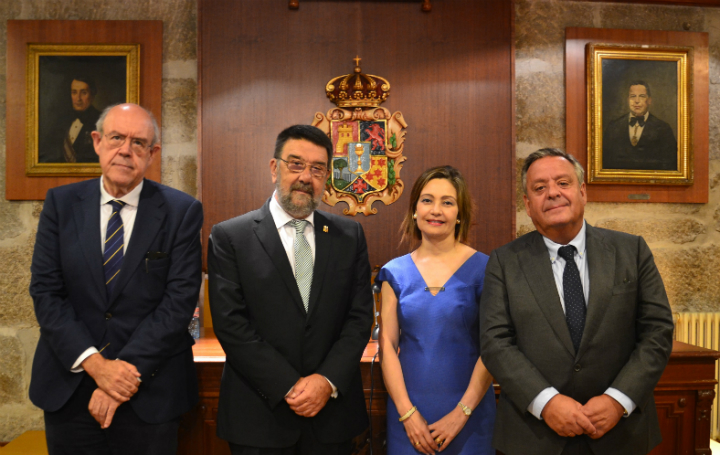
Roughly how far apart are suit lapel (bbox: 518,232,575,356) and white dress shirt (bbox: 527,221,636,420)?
3cm

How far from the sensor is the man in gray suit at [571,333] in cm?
167

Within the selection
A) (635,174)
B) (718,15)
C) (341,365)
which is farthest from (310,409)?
(718,15)

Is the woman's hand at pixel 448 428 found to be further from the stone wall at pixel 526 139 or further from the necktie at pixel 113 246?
the stone wall at pixel 526 139

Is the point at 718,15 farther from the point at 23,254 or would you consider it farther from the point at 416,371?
the point at 23,254

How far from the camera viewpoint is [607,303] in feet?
5.69

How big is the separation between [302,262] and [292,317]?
0.71 feet

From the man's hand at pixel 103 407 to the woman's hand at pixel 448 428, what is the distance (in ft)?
3.80

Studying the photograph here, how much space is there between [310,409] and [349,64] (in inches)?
92.0

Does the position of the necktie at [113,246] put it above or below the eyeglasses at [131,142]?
below

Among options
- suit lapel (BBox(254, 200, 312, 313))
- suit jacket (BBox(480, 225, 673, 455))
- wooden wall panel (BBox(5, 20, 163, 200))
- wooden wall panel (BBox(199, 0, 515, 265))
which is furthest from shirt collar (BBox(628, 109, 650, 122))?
wooden wall panel (BBox(5, 20, 163, 200))

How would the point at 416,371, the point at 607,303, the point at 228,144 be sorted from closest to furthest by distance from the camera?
1. the point at 607,303
2. the point at 416,371
3. the point at 228,144

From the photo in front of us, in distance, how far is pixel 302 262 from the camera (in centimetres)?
200

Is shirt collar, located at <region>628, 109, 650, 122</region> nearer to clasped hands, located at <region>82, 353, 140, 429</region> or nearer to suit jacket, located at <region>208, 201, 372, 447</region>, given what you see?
suit jacket, located at <region>208, 201, 372, 447</region>

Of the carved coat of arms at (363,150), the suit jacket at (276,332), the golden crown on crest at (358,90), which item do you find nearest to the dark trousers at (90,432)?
the suit jacket at (276,332)
